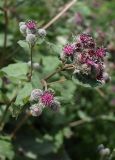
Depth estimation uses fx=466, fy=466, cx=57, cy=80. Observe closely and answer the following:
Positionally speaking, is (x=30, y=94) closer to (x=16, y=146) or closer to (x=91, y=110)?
(x=16, y=146)

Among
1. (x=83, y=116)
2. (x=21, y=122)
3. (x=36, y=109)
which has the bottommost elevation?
(x=83, y=116)

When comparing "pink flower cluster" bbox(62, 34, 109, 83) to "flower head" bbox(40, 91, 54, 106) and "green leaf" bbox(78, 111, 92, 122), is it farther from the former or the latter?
"green leaf" bbox(78, 111, 92, 122)

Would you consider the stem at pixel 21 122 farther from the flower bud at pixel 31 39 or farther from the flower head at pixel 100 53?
the flower head at pixel 100 53

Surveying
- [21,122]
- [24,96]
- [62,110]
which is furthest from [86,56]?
[62,110]

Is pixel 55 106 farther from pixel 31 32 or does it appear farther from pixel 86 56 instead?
pixel 31 32

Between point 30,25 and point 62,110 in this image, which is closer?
point 30,25

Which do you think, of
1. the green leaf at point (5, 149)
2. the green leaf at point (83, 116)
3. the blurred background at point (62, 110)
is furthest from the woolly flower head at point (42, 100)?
the green leaf at point (83, 116)

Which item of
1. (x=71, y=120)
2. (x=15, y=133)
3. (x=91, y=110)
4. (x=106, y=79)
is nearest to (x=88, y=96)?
(x=91, y=110)

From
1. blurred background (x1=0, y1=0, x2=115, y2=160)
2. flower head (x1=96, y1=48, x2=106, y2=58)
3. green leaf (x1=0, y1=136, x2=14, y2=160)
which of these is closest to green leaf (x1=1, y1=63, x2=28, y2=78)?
flower head (x1=96, y1=48, x2=106, y2=58)
